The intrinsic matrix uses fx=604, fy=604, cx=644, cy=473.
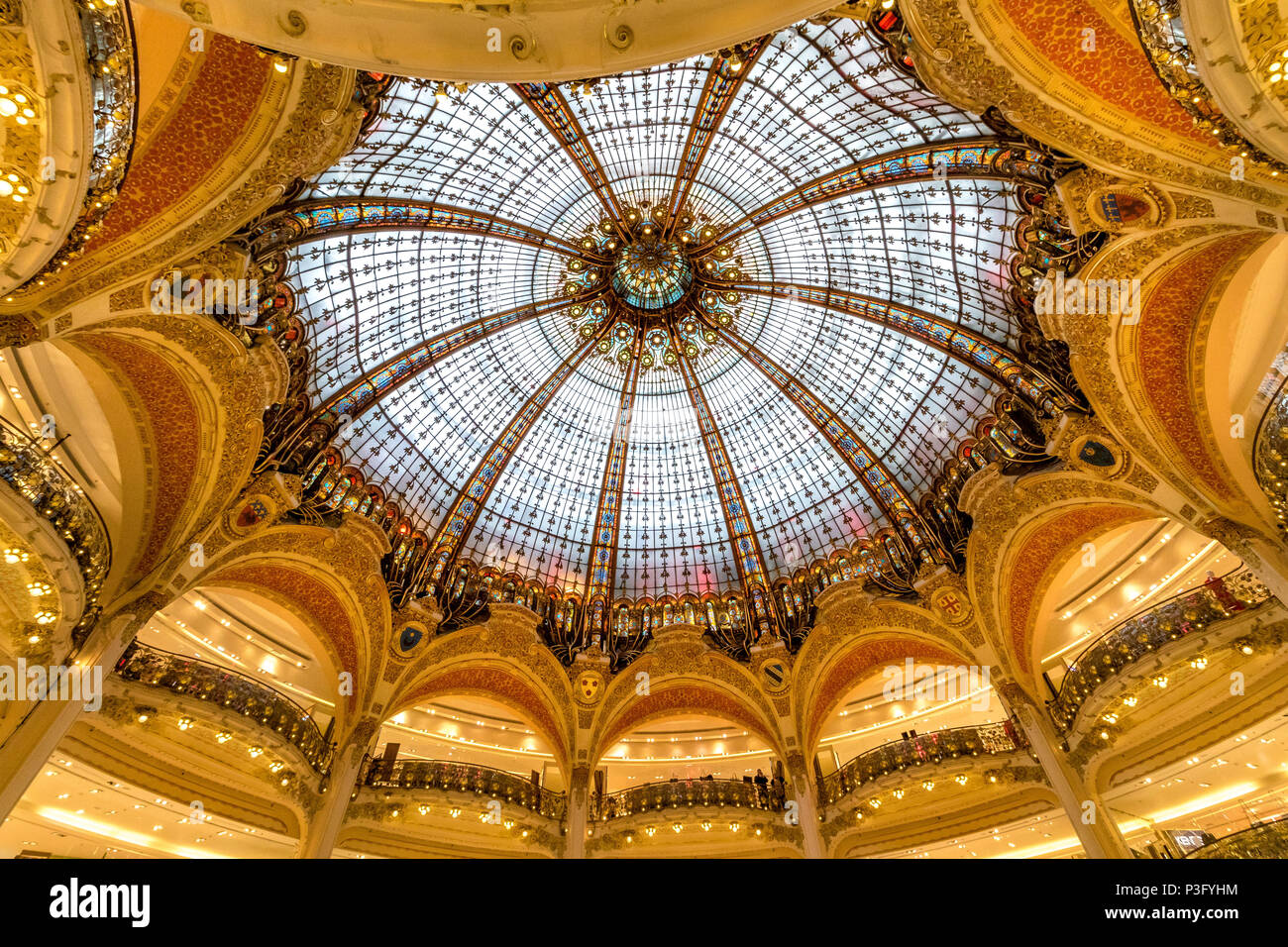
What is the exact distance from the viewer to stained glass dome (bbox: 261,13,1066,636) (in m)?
15.6

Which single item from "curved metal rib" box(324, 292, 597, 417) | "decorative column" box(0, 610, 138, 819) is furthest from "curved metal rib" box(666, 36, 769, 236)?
"decorative column" box(0, 610, 138, 819)

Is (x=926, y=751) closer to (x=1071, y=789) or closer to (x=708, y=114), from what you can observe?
(x=1071, y=789)

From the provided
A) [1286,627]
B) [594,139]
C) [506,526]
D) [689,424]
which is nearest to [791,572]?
[689,424]

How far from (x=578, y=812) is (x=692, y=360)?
1656 centimetres

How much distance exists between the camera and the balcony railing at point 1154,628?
15.0 metres

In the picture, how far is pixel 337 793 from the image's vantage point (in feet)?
59.3

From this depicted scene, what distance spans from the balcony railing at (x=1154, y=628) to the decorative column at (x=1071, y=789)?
1.92 ft

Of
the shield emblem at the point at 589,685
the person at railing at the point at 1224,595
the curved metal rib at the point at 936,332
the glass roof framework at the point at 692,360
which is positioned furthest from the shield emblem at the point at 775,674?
the person at railing at the point at 1224,595

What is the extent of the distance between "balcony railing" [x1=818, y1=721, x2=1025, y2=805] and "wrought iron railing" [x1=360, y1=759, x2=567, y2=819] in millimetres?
9945

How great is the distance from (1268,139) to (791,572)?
1833 centimetres

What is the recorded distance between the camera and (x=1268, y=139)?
7.77 m

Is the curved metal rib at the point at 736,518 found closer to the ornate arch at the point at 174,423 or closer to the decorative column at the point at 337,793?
the decorative column at the point at 337,793

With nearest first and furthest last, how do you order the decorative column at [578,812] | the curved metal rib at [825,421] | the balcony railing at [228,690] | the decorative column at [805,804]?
1. the balcony railing at [228,690]
2. the decorative column at [805,804]
3. the decorative column at [578,812]
4. the curved metal rib at [825,421]

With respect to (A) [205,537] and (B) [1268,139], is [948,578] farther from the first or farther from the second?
(A) [205,537]
